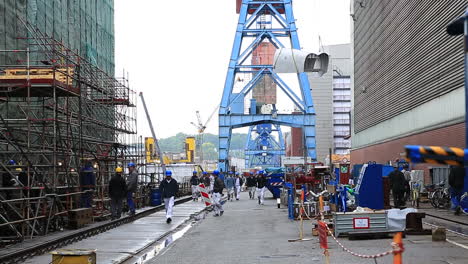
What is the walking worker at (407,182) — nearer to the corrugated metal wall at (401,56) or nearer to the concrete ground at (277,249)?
the corrugated metal wall at (401,56)

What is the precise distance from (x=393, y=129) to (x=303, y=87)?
55.0 ft

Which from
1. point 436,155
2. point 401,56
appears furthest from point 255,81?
point 436,155

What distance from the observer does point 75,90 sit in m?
21.4

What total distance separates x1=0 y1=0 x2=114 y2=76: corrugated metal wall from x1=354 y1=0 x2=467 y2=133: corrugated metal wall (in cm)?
1749

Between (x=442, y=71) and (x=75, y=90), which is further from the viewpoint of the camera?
(x=442, y=71)

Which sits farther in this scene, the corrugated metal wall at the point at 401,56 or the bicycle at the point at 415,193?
the corrugated metal wall at the point at 401,56

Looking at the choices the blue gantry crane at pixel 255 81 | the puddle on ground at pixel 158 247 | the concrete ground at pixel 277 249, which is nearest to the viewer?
the concrete ground at pixel 277 249

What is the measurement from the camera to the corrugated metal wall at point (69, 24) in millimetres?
25859

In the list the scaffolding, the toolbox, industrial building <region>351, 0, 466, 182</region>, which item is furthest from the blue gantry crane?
the toolbox

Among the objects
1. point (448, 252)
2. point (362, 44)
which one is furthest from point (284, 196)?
point (362, 44)

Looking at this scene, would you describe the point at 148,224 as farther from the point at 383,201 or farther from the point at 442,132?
the point at 442,132

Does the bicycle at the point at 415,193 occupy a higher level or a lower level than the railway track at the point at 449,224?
higher

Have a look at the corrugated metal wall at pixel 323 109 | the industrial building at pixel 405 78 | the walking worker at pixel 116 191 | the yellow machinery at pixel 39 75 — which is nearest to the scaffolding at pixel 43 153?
the yellow machinery at pixel 39 75

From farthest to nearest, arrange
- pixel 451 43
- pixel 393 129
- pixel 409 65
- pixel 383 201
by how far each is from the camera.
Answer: pixel 393 129
pixel 409 65
pixel 451 43
pixel 383 201
